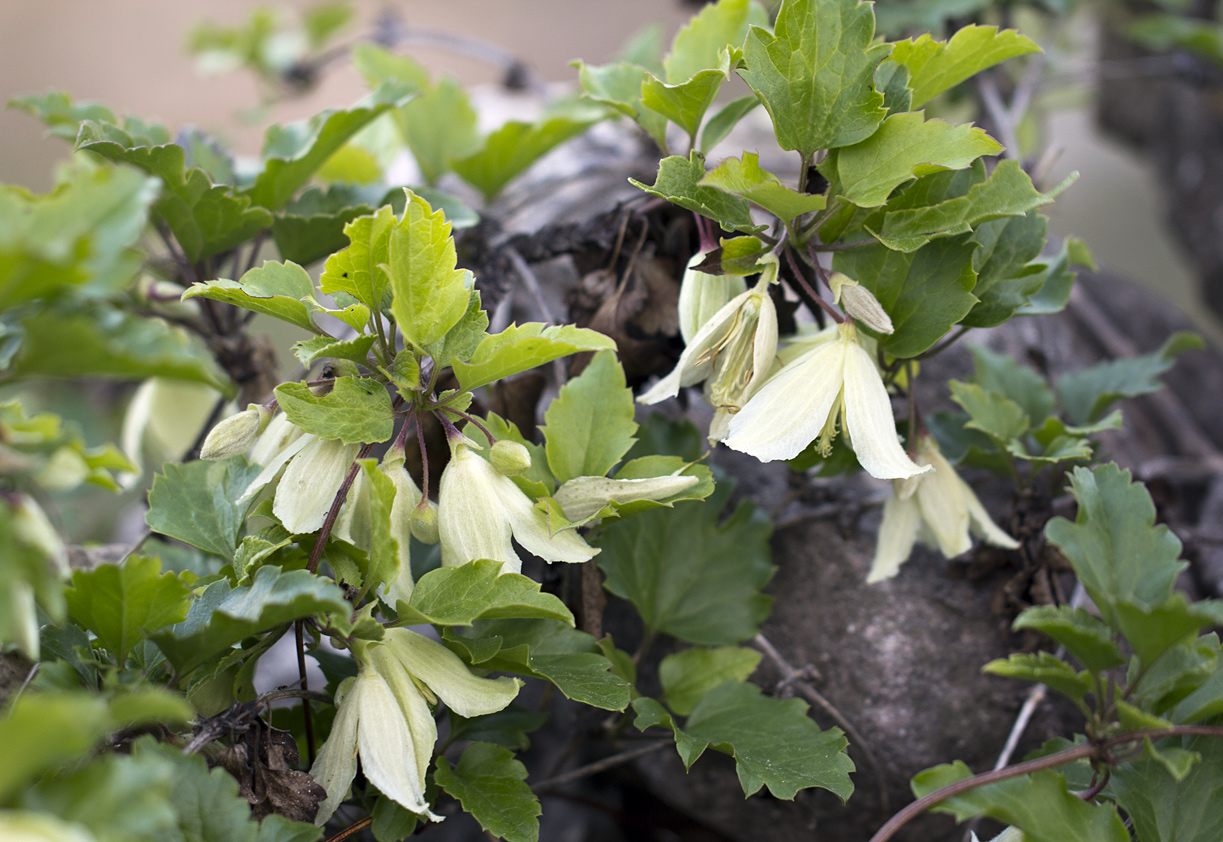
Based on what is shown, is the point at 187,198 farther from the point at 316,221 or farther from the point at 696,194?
the point at 696,194

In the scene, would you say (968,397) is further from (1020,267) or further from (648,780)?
(648,780)

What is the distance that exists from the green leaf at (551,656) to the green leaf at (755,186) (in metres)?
0.32

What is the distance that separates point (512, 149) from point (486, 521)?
57 cm

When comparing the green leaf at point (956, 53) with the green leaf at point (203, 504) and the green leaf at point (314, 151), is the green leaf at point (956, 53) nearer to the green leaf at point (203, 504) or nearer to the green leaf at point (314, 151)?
the green leaf at point (314, 151)

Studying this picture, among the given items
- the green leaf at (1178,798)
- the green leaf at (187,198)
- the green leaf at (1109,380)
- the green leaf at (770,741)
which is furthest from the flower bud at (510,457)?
A: the green leaf at (1109,380)

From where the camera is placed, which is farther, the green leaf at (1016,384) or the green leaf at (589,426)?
the green leaf at (1016,384)

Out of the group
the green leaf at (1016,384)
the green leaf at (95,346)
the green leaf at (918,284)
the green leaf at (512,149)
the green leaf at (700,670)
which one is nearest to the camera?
the green leaf at (95,346)

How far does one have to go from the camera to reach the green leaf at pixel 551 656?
0.53m

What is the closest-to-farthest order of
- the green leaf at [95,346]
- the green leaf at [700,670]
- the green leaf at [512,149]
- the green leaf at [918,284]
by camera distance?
the green leaf at [95,346], the green leaf at [918,284], the green leaf at [700,670], the green leaf at [512,149]

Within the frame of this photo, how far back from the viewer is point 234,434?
21.6 inches

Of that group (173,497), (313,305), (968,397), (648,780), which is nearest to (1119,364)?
(968,397)

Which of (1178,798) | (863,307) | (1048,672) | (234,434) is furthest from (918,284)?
Result: (234,434)

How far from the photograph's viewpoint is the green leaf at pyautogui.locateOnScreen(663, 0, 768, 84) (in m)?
0.71

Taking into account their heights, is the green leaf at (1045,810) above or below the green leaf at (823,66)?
below
